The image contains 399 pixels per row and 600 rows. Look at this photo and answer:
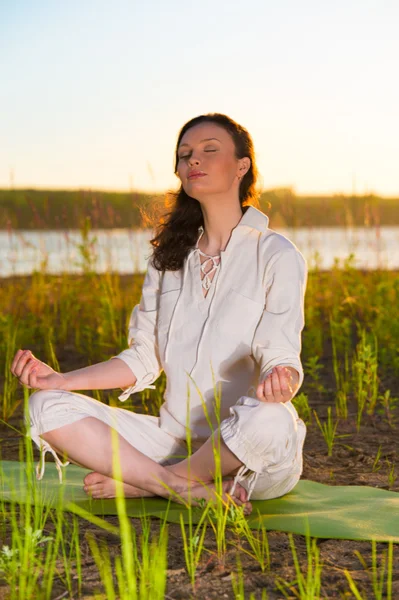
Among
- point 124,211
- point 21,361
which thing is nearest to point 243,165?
point 21,361

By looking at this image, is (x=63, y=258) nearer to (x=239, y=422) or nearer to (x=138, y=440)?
(x=138, y=440)

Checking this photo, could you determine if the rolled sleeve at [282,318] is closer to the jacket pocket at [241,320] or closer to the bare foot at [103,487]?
the jacket pocket at [241,320]

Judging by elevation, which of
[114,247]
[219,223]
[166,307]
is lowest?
[166,307]

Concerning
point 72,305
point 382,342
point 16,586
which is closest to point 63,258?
point 72,305

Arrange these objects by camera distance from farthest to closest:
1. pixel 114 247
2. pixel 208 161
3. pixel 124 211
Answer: pixel 114 247 < pixel 124 211 < pixel 208 161

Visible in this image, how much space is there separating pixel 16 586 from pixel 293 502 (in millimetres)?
1027

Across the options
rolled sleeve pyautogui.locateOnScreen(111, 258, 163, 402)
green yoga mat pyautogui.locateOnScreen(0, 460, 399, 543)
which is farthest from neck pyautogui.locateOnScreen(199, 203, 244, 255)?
green yoga mat pyautogui.locateOnScreen(0, 460, 399, 543)

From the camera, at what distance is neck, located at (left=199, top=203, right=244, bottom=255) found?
2785 millimetres

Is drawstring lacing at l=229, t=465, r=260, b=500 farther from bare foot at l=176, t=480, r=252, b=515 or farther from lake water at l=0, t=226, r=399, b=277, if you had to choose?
lake water at l=0, t=226, r=399, b=277

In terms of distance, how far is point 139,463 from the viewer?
2471mm

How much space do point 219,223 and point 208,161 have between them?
0.21 metres

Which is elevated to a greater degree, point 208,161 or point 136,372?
point 208,161

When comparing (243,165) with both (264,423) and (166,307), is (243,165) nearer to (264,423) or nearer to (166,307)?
(166,307)

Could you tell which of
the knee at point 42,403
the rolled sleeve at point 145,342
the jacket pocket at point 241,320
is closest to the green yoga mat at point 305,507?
the knee at point 42,403
